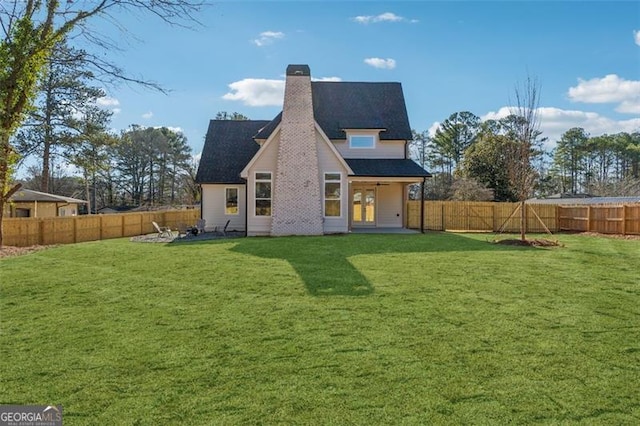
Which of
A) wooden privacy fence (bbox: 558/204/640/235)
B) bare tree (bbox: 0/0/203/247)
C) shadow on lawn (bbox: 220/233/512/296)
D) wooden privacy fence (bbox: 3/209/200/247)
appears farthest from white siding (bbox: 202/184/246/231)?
wooden privacy fence (bbox: 558/204/640/235)

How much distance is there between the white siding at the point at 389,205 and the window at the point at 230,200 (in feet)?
23.9

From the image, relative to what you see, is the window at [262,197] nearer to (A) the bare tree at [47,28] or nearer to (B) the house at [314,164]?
(B) the house at [314,164]

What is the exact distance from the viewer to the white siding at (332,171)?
57.4 ft

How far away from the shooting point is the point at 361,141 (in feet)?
69.1

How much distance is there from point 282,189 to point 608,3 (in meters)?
12.4

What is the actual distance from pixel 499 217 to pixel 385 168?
28.3 feet

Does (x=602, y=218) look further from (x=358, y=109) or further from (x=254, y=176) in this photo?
(x=254, y=176)

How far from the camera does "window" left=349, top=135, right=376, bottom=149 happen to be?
21.0 metres

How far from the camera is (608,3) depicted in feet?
41.9

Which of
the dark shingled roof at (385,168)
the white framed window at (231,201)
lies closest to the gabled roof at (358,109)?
the dark shingled roof at (385,168)

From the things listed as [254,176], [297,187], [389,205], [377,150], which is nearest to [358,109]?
[377,150]

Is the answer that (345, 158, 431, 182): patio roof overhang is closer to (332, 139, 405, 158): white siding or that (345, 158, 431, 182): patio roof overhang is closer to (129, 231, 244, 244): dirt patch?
(332, 139, 405, 158): white siding

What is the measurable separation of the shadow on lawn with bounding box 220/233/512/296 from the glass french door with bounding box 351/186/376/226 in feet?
20.8

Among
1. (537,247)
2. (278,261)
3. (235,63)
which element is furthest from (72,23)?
(537,247)
